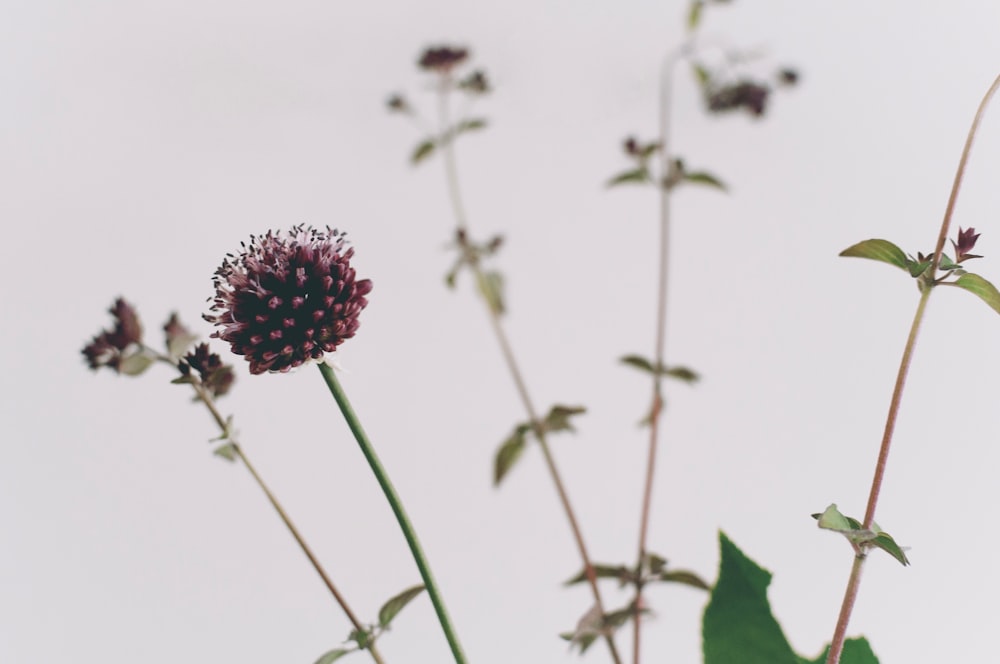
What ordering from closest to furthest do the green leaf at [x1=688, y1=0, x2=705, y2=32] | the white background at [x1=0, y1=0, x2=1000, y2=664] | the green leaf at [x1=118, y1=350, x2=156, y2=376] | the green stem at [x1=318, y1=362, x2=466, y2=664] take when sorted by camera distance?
the green stem at [x1=318, y1=362, x2=466, y2=664] < the green leaf at [x1=118, y1=350, x2=156, y2=376] < the green leaf at [x1=688, y1=0, x2=705, y2=32] < the white background at [x1=0, y1=0, x2=1000, y2=664]

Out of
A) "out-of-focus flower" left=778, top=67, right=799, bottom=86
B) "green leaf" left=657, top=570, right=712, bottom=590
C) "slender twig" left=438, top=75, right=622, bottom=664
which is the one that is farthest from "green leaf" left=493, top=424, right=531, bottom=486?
"out-of-focus flower" left=778, top=67, right=799, bottom=86

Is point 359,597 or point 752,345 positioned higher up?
point 752,345

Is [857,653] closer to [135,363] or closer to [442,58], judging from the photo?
[135,363]

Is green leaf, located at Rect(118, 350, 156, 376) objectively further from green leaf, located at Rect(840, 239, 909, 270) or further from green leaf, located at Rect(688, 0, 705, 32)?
green leaf, located at Rect(688, 0, 705, 32)

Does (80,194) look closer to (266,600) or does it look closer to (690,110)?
(266,600)

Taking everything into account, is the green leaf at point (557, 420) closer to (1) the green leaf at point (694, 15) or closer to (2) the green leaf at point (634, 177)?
(2) the green leaf at point (634, 177)

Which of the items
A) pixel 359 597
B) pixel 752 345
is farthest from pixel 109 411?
pixel 752 345

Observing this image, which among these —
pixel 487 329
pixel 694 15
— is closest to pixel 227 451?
pixel 694 15
